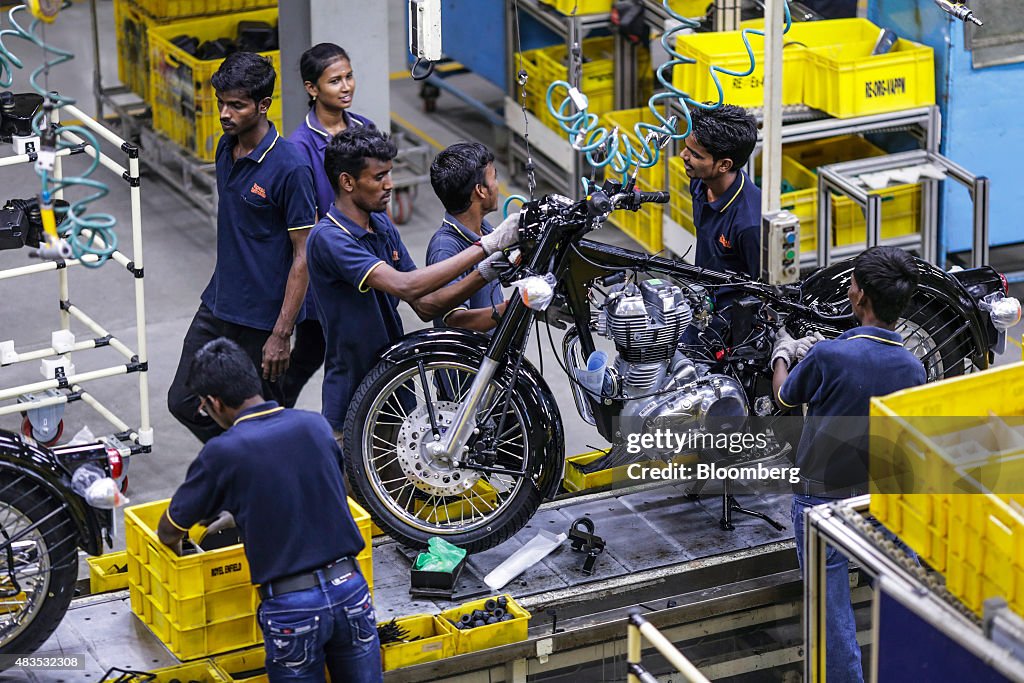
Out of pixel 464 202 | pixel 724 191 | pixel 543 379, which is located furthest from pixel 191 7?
pixel 543 379

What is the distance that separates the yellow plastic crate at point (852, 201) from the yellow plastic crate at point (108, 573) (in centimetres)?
445

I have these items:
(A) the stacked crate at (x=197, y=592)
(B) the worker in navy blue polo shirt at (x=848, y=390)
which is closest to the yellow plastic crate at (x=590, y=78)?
(B) the worker in navy blue polo shirt at (x=848, y=390)

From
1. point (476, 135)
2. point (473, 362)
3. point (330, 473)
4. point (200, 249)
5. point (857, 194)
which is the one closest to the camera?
point (330, 473)

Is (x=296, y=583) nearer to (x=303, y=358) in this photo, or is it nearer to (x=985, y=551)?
(x=985, y=551)

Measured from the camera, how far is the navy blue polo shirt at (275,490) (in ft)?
14.6

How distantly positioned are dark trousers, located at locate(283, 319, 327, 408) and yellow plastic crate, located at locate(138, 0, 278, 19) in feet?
15.7

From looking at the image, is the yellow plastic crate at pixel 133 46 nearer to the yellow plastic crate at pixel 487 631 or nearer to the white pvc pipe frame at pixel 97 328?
the white pvc pipe frame at pixel 97 328

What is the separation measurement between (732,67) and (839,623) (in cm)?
374

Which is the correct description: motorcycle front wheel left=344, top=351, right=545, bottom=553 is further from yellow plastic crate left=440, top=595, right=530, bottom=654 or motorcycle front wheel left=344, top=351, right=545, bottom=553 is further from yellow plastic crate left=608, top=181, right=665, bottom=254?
yellow plastic crate left=608, top=181, right=665, bottom=254

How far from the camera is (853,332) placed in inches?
204

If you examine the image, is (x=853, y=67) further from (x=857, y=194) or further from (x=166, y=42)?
(x=166, y=42)

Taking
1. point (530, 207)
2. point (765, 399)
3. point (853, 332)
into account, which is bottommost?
point (765, 399)

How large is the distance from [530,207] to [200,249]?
16.0 ft

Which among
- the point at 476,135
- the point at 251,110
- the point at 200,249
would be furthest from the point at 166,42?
the point at 251,110
